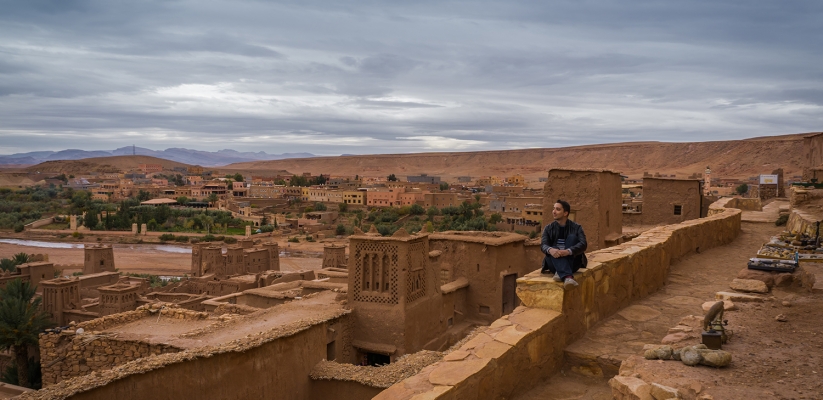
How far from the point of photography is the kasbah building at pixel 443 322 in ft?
10.6

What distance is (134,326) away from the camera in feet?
36.7

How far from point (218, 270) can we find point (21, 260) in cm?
Answer: 1080

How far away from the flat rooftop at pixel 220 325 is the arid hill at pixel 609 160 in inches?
2050

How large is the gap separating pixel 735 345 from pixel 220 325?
940cm

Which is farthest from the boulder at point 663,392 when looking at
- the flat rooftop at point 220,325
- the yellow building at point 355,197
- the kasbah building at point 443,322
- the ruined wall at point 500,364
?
the yellow building at point 355,197

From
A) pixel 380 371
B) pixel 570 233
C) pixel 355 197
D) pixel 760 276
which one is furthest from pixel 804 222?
pixel 355 197

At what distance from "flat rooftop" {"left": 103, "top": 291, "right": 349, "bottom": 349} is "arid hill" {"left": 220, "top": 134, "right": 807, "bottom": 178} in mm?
52065

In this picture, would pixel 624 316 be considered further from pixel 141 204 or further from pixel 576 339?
pixel 141 204

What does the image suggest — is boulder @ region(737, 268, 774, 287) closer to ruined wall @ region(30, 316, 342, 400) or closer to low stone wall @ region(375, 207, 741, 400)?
low stone wall @ region(375, 207, 741, 400)

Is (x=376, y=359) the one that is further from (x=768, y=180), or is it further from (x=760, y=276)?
(x=768, y=180)

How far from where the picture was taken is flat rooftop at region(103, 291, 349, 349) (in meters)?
9.62

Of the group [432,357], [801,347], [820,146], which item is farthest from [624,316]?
[820,146]

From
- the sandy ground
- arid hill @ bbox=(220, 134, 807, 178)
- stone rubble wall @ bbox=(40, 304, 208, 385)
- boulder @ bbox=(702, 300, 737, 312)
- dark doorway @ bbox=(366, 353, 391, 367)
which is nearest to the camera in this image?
the sandy ground

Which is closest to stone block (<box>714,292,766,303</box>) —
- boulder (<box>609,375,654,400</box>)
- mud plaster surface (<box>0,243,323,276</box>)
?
boulder (<box>609,375,654,400</box>)
